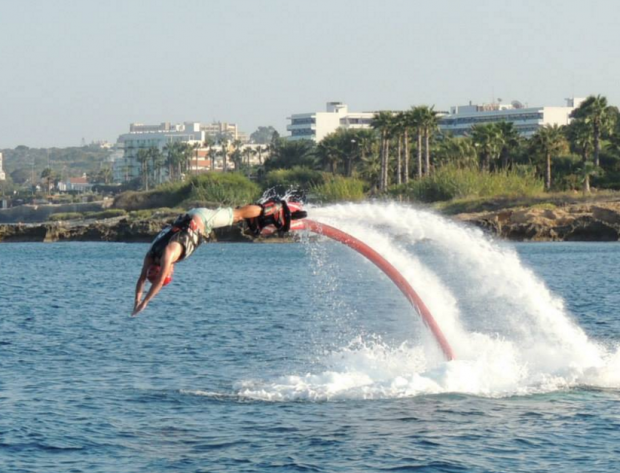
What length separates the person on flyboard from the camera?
63.7 ft

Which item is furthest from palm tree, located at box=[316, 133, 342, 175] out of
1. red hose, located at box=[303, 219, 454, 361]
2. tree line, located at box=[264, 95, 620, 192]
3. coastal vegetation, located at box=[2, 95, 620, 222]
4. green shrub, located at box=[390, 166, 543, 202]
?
red hose, located at box=[303, 219, 454, 361]

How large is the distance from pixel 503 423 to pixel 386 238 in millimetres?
6990

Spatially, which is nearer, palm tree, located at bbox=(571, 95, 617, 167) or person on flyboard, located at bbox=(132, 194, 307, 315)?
person on flyboard, located at bbox=(132, 194, 307, 315)

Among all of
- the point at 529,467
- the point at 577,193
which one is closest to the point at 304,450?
the point at 529,467

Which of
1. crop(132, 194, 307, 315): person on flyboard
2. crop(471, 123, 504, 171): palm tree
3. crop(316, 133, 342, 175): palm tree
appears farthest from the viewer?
crop(316, 133, 342, 175): palm tree

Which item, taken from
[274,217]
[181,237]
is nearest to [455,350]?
[274,217]

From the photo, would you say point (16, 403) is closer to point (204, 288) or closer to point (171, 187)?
point (204, 288)

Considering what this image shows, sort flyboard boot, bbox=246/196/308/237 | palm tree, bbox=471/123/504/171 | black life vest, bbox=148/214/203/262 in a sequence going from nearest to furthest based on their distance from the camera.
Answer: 1. black life vest, bbox=148/214/203/262
2. flyboard boot, bbox=246/196/308/237
3. palm tree, bbox=471/123/504/171

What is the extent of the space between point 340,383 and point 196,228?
9851 millimetres

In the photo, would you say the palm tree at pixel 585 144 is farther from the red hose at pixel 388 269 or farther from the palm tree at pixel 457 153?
the red hose at pixel 388 269

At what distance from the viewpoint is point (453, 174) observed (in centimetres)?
12438

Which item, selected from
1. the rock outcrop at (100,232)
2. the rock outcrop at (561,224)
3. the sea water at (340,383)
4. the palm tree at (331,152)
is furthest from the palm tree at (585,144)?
the sea water at (340,383)

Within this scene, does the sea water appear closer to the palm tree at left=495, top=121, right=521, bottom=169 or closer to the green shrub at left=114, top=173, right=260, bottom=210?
the palm tree at left=495, top=121, right=521, bottom=169

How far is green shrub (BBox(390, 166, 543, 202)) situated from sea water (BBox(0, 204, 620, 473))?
6883cm
